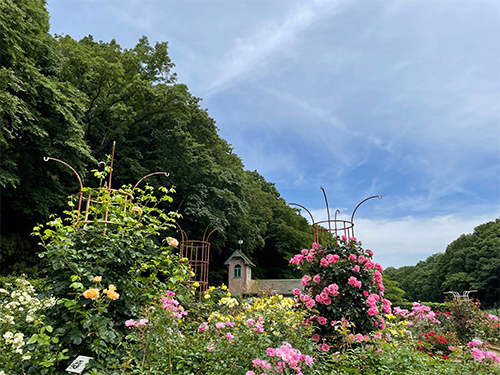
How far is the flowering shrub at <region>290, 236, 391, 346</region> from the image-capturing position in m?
3.49

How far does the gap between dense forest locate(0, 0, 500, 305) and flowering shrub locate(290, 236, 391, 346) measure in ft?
23.7

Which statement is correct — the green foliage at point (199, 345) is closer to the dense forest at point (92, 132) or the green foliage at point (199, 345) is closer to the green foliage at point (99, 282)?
the green foliage at point (99, 282)

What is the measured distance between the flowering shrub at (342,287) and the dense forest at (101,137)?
7234 millimetres

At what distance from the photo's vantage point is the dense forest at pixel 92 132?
28.6ft

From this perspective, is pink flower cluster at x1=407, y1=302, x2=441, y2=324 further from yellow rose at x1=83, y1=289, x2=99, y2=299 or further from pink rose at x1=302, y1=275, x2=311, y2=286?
yellow rose at x1=83, y1=289, x2=99, y2=299

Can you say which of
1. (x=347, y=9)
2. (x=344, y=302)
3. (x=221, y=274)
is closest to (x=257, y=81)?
(x=347, y=9)

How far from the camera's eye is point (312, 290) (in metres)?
3.80

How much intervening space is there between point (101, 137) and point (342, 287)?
38.9 ft

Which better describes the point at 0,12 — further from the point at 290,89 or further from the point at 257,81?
the point at 290,89

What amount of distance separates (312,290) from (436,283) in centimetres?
2930

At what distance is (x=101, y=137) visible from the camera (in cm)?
1262

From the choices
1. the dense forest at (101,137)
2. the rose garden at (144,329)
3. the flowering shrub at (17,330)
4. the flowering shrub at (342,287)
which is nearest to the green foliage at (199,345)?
the rose garden at (144,329)

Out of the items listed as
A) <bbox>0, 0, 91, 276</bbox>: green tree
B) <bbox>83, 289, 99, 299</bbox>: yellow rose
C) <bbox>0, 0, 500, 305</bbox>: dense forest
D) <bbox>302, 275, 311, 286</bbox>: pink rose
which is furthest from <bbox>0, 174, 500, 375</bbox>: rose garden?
<bbox>0, 0, 91, 276</bbox>: green tree

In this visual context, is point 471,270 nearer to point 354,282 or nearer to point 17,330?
point 354,282
